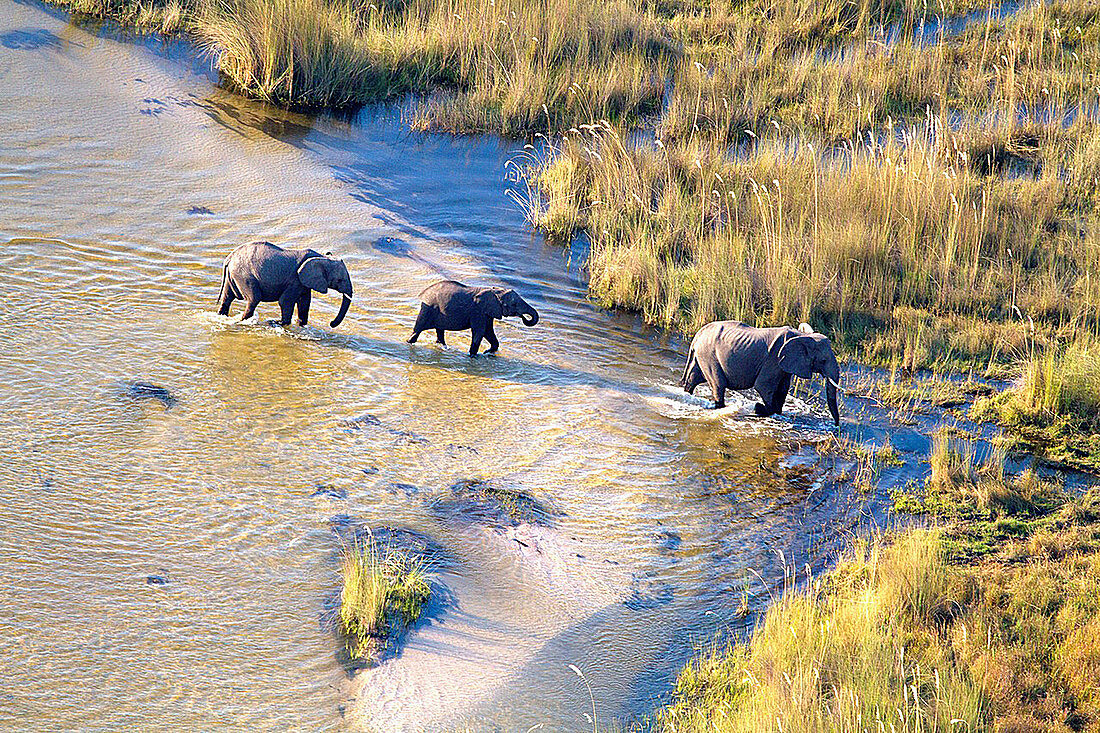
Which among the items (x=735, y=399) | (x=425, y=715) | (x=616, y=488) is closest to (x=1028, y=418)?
(x=735, y=399)

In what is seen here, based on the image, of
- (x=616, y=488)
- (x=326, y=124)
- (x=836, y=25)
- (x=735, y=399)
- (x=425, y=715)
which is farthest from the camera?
(x=836, y=25)

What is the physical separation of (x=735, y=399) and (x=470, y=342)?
7.55 feet

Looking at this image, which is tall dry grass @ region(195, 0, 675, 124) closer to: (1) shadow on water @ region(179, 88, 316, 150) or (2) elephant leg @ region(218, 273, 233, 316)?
(1) shadow on water @ region(179, 88, 316, 150)

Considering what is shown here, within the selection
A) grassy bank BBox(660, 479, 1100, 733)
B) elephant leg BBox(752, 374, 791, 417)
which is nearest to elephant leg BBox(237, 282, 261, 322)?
elephant leg BBox(752, 374, 791, 417)

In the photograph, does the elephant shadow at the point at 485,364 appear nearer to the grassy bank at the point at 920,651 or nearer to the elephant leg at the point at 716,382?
the elephant leg at the point at 716,382

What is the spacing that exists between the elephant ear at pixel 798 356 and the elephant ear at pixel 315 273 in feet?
11.4

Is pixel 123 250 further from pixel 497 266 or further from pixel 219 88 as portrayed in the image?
pixel 219 88

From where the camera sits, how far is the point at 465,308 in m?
8.56

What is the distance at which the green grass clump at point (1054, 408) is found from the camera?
7762 mm

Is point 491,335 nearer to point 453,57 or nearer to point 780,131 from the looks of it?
point 780,131

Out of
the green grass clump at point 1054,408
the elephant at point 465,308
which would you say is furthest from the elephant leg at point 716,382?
the green grass clump at point 1054,408

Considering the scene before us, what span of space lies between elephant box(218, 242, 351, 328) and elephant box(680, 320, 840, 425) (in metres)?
2.80

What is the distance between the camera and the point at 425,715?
4.95 m

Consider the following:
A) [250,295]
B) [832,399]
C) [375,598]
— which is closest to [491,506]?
[375,598]
